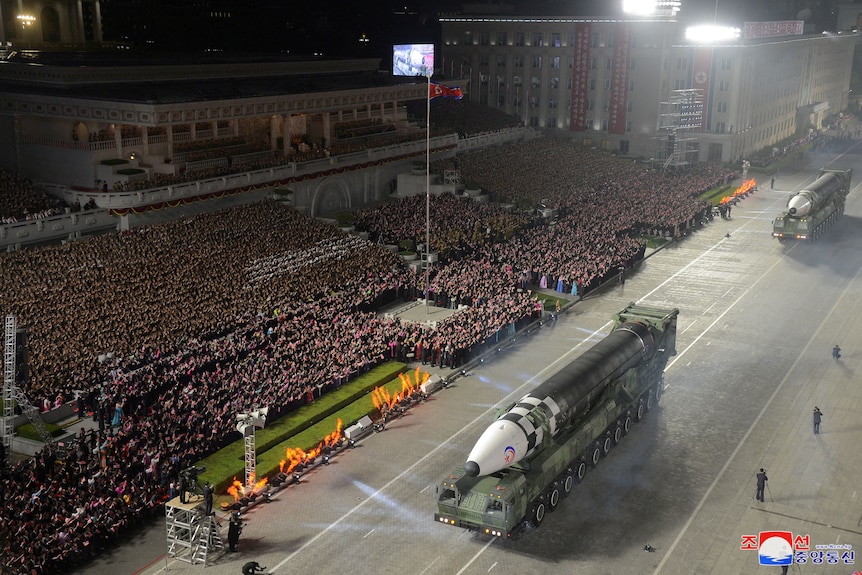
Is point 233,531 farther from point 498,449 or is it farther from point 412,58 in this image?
point 412,58

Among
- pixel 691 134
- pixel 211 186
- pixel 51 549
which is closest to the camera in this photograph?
pixel 51 549

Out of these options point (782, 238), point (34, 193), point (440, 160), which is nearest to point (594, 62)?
point (440, 160)

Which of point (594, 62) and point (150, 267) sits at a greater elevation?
point (594, 62)

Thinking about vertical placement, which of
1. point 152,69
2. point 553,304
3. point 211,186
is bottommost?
point 553,304

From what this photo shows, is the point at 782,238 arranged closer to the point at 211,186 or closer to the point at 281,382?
the point at 211,186

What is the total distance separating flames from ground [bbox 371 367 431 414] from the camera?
127 ft

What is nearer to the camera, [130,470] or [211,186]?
[130,470]

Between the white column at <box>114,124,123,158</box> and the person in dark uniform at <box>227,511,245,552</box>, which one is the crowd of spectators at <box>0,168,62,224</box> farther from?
the person in dark uniform at <box>227,511,245,552</box>

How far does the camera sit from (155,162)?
6359 cm

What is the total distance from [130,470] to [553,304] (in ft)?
97.1

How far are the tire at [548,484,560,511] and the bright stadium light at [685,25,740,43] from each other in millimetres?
84899

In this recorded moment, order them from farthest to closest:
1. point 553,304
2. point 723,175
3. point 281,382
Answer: point 723,175 < point 553,304 < point 281,382

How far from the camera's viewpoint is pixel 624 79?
10638 cm

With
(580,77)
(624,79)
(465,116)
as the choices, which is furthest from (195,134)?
(624,79)
